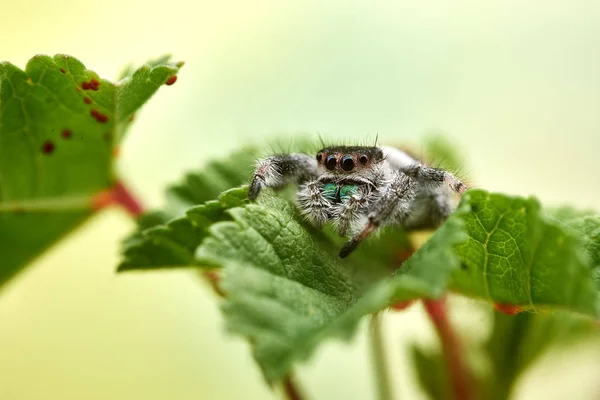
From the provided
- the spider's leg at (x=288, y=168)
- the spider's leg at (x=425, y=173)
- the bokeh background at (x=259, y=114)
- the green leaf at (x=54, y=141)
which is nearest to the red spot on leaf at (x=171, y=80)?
the green leaf at (x=54, y=141)

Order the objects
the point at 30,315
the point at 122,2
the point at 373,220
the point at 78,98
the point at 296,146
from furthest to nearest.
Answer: the point at 122,2, the point at 30,315, the point at 296,146, the point at 78,98, the point at 373,220

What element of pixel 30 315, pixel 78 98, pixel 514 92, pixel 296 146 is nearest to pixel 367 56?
pixel 514 92

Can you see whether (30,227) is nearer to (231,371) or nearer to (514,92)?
(231,371)

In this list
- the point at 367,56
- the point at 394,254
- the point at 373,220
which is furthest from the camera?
the point at 367,56

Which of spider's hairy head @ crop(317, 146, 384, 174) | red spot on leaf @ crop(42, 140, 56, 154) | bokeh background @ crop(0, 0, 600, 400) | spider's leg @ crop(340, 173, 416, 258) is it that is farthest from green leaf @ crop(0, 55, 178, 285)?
bokeh background @ crop(0, 0, 600, 400)

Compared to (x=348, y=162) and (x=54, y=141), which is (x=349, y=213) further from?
(x=54, y=141)

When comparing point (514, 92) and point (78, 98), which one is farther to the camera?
point (514, 92)

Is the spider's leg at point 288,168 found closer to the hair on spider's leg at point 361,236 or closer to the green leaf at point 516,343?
the hair on spider's leg at point 361,236
